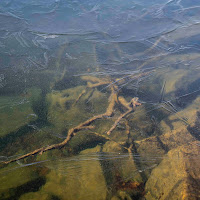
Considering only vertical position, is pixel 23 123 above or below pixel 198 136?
above

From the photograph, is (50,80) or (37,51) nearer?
(50,80)

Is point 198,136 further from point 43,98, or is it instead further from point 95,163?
point 43,98

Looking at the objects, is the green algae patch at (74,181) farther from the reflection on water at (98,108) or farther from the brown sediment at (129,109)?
the brown sediment at (129,109)

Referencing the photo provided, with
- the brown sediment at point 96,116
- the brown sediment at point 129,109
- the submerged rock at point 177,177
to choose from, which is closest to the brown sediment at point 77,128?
the brown sediment at point 96,116

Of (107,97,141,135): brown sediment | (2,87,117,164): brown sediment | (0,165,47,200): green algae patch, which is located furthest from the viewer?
(107,97,141,135): brown sediment

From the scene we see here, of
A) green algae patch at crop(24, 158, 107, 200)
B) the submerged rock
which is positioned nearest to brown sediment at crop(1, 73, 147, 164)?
green algae patch at crop(24, 158, 107, 200)

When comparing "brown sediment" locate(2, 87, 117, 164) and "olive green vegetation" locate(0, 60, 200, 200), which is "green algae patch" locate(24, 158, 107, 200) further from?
"brown sediment" locate(2, 87, 117, 164)

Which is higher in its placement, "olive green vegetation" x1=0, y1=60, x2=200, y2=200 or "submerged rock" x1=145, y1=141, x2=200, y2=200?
"olive green vegetation" x1=0, y1=60, x2=200, y2=200

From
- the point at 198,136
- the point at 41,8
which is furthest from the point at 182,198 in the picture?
the point at 41,8

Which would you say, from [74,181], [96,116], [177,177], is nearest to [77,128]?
[96,116]
